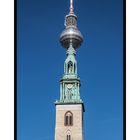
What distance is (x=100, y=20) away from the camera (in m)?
5.66

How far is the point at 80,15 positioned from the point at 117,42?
607 millimetres

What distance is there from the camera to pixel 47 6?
225 inches
